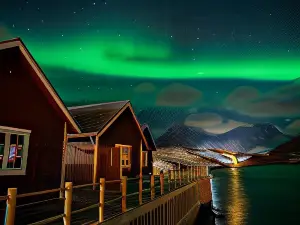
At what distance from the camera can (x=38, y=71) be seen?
11.5m

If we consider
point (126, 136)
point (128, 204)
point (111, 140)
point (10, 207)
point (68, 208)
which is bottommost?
point (128, 204)

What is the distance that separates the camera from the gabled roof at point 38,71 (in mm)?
10375

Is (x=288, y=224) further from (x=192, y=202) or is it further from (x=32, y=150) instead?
(x=32, y=150)

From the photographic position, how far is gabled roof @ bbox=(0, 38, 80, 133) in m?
10.4

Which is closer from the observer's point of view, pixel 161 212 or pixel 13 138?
pixel 13 138

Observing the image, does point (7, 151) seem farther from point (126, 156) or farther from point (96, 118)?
point (126, 156)

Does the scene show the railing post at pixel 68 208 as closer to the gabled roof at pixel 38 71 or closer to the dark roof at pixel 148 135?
the gabled roof at pixel 38 71

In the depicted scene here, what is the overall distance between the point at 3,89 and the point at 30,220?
478cm

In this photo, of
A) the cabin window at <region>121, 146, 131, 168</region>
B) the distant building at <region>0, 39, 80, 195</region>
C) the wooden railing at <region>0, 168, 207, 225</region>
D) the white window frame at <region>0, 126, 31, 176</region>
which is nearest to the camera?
the wooden railing at <region>0, 168, 207, 225</region>

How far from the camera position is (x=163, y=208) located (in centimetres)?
1189

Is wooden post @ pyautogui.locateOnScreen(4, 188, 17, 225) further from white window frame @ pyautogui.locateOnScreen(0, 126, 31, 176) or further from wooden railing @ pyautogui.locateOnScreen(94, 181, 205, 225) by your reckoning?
white window frame @ pyautogui.locateOnScreen(0, 126, 31, 176)

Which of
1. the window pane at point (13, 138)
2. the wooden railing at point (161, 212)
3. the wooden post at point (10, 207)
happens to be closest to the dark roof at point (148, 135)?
the wooden railing at point (161, 212)

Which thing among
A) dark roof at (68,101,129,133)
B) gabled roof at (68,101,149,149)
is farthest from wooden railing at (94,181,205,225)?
dark roof at (68,101,129,133)

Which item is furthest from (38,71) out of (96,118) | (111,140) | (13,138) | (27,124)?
(111,140)
